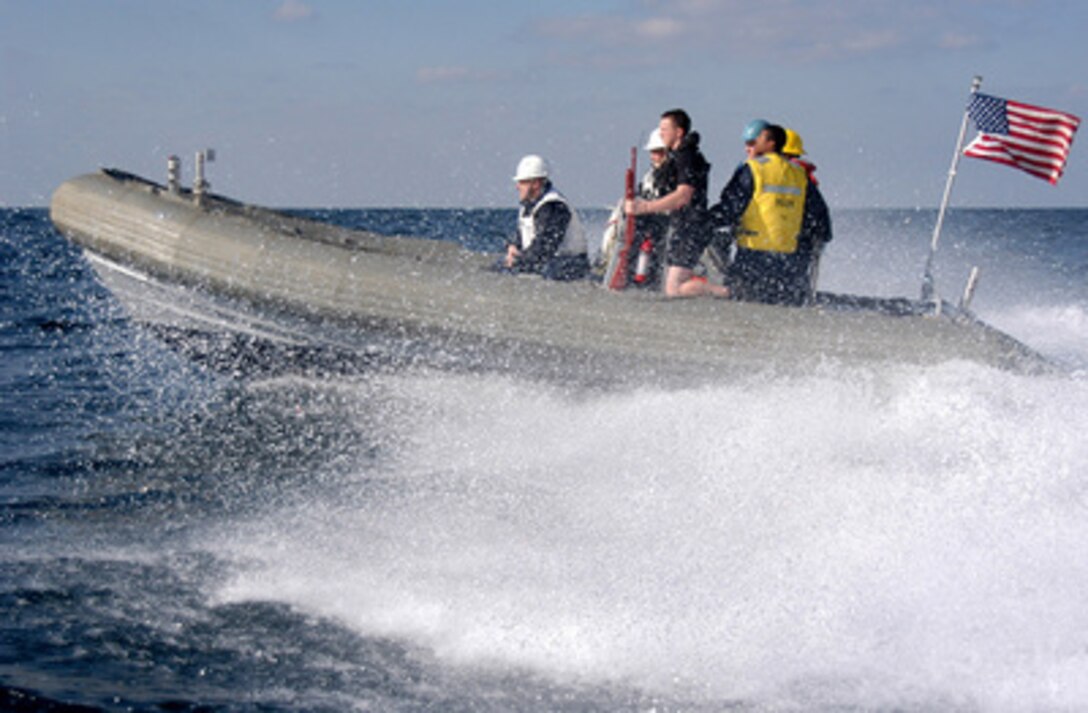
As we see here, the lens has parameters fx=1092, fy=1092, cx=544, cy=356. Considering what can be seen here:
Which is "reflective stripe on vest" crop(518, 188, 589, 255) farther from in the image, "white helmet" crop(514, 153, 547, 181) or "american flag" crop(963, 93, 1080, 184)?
"american flag" crop(963, 93, 1080, 184)

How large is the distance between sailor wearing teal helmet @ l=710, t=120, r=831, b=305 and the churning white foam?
2.39 feet

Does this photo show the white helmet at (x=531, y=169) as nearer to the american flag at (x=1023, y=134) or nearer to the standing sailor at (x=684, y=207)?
the standing sailor at (x=684, y=207)

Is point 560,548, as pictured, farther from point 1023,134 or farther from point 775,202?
point 1023,134

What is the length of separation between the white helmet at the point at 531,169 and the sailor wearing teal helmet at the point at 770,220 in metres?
1.29

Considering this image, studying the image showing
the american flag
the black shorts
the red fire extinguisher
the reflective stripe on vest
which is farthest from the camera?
the reflective stripe on vest

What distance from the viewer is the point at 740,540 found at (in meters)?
4.58

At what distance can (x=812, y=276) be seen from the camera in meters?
6.64

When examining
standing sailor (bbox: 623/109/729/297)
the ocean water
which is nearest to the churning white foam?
the ocean water

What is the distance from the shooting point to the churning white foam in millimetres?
3664

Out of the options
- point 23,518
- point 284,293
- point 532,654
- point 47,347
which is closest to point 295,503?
point 23,518

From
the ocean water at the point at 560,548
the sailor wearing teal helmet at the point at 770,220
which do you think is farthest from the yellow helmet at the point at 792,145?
the ocean water at the point at 560,548

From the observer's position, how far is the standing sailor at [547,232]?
689 centimetres

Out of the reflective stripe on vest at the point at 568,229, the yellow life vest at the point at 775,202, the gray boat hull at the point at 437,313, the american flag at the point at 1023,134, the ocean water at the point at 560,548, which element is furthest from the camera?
the reflective stripe on vest at the point at 568,229

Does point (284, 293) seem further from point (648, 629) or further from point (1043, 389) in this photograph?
point (1043, 389)
